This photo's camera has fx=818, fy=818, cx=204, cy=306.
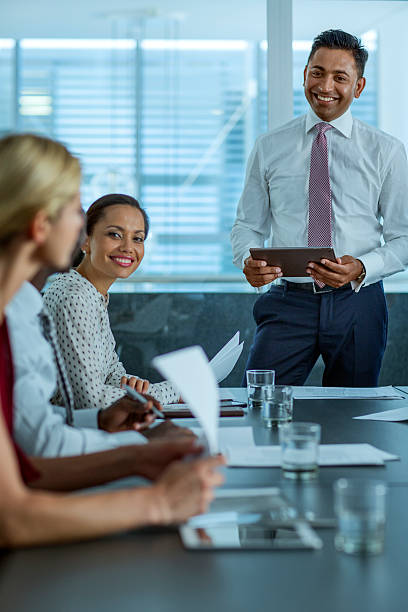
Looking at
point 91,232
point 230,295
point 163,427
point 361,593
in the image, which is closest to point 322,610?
point 361,593

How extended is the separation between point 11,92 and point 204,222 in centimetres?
122

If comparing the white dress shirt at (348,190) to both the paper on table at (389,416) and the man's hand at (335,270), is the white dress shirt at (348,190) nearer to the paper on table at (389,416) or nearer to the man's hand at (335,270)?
the man's hand at (335,270)

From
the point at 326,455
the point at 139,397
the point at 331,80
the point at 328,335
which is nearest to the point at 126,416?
the point at 139,397

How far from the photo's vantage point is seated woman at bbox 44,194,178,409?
216 cm

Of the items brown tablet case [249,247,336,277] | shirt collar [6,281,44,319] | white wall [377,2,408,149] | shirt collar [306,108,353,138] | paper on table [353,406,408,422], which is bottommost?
paper on table [353,406,408,422]

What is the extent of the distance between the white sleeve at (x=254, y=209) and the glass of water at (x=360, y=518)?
2247 millimetres

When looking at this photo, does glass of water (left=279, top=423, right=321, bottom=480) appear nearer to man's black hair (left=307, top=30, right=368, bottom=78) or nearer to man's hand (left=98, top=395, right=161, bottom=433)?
man's hand (left=98, top=395, right=161, bottom=433)

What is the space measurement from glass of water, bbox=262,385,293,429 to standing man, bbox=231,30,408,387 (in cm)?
92

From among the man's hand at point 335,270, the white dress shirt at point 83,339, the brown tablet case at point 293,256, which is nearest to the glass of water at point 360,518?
the white dress shirt at point 83,339

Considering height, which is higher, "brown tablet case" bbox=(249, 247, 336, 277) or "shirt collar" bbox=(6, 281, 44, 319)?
"brown tablet case" bbox=(249, 247, 336, 277)

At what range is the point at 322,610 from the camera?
907mm

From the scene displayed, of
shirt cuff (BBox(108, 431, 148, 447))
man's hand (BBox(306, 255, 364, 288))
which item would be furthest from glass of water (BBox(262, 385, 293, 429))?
man's hand (BBox(306, 255, 364, 288))

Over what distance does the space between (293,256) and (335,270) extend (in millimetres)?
170

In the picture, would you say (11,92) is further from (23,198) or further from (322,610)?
(322,610)
